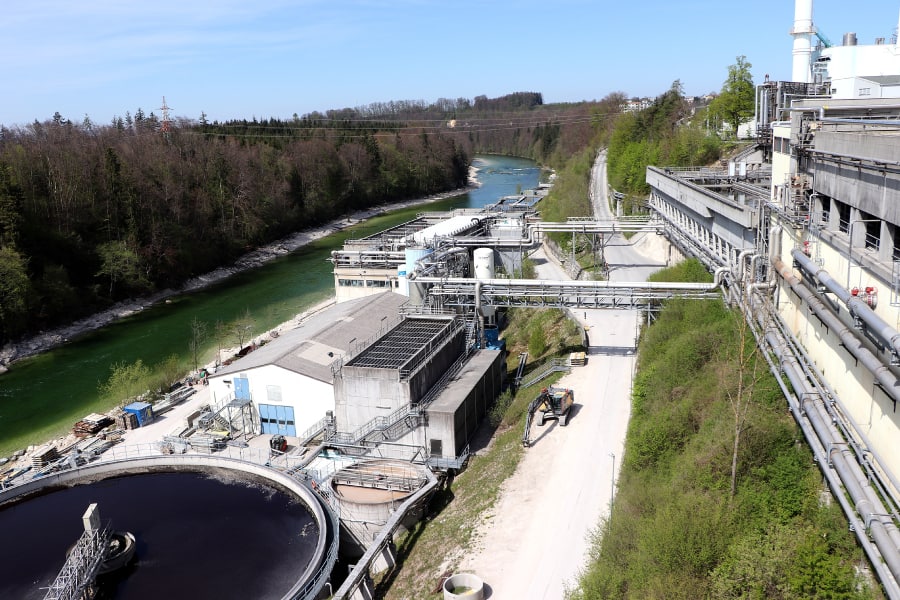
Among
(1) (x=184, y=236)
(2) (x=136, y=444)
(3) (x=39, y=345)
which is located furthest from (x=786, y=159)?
(1) (x=184, y=236)

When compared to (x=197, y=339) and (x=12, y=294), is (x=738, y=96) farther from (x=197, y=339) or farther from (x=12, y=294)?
(x=12, y=294)

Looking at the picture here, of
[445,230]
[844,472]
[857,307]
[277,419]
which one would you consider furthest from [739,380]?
[445,230]

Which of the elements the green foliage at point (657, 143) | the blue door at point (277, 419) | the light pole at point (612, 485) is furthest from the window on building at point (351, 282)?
the light pole at point (612, 485)

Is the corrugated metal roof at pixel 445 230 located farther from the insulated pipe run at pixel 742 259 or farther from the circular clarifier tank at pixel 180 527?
the insulated pipe run at pixel 742 259

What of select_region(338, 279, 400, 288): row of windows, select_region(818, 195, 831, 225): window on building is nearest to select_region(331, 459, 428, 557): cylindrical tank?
select_region(818, 195, 831, 225): window on building

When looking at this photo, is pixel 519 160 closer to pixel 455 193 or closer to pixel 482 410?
pixel 455 193
